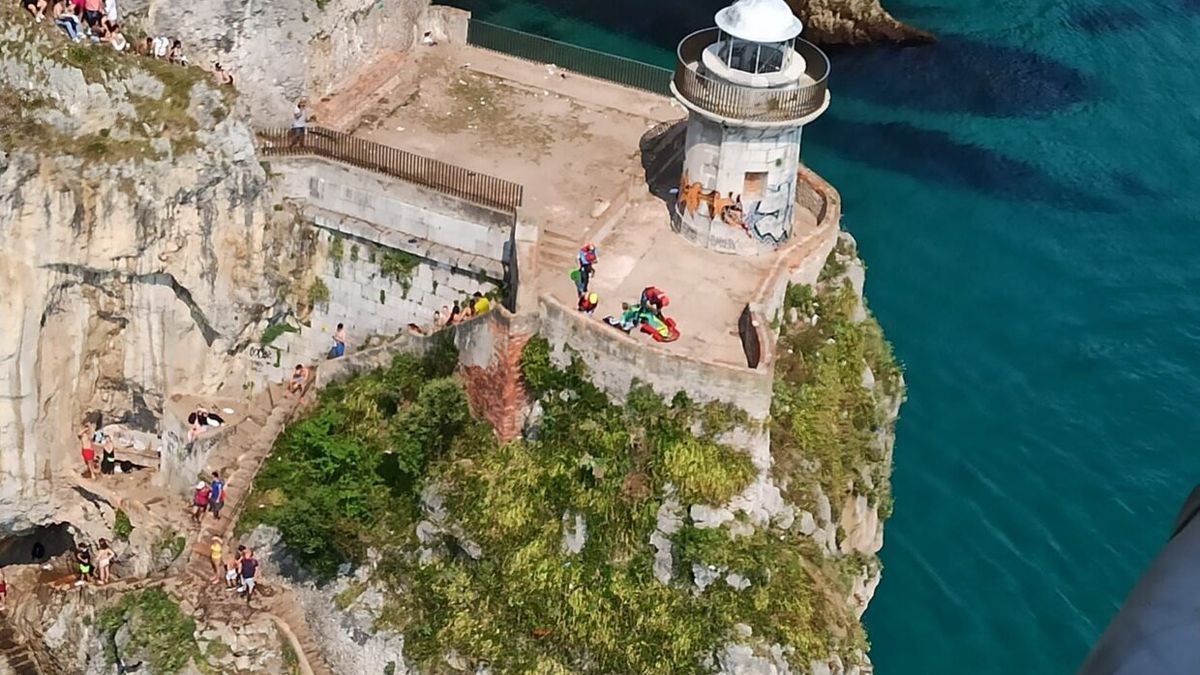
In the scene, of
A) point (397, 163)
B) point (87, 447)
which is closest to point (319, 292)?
point (397, 163)

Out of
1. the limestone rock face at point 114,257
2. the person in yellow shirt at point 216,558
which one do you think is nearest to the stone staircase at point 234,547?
the person in yellow shirt at point 216,558

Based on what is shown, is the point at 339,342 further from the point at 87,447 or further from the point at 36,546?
the point at 36,546

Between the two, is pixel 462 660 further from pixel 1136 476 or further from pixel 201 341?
pixel 1136 476

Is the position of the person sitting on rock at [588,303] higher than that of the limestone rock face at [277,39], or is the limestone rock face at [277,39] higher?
the limestone rock face at [277,39]

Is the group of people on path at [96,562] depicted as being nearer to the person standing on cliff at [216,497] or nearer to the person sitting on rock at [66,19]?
the person standing on cliff at [216,497]

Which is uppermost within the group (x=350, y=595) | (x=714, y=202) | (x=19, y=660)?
(x=714, y=202)

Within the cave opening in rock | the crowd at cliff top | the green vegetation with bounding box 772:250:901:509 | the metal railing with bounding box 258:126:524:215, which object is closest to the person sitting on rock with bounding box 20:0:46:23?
the crowd at cliff top
